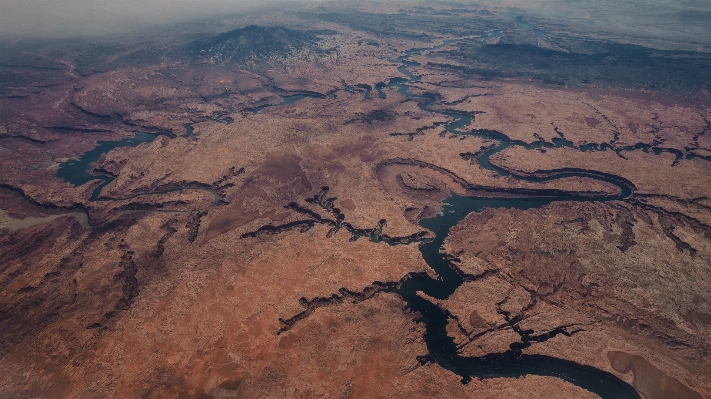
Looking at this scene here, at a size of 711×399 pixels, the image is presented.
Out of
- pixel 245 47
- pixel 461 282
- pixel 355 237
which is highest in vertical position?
pixel 245 47

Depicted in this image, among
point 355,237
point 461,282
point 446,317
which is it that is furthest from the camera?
point 355,237

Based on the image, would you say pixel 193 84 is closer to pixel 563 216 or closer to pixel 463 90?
pixel 463 90

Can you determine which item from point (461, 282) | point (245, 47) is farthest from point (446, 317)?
point (245, 47)

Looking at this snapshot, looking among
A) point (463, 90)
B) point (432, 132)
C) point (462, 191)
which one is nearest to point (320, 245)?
point (462, 191)

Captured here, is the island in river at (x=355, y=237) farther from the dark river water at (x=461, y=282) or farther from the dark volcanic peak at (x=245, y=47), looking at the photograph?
the dark volcanic peak at (x=245, y=47)

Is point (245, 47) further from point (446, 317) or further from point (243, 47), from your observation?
point (446, 317)

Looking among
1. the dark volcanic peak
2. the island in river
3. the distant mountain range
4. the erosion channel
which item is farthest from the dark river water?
the dark volcanic peak

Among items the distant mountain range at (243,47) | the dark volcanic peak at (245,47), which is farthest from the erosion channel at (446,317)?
the distant mountain range at (243,47)
